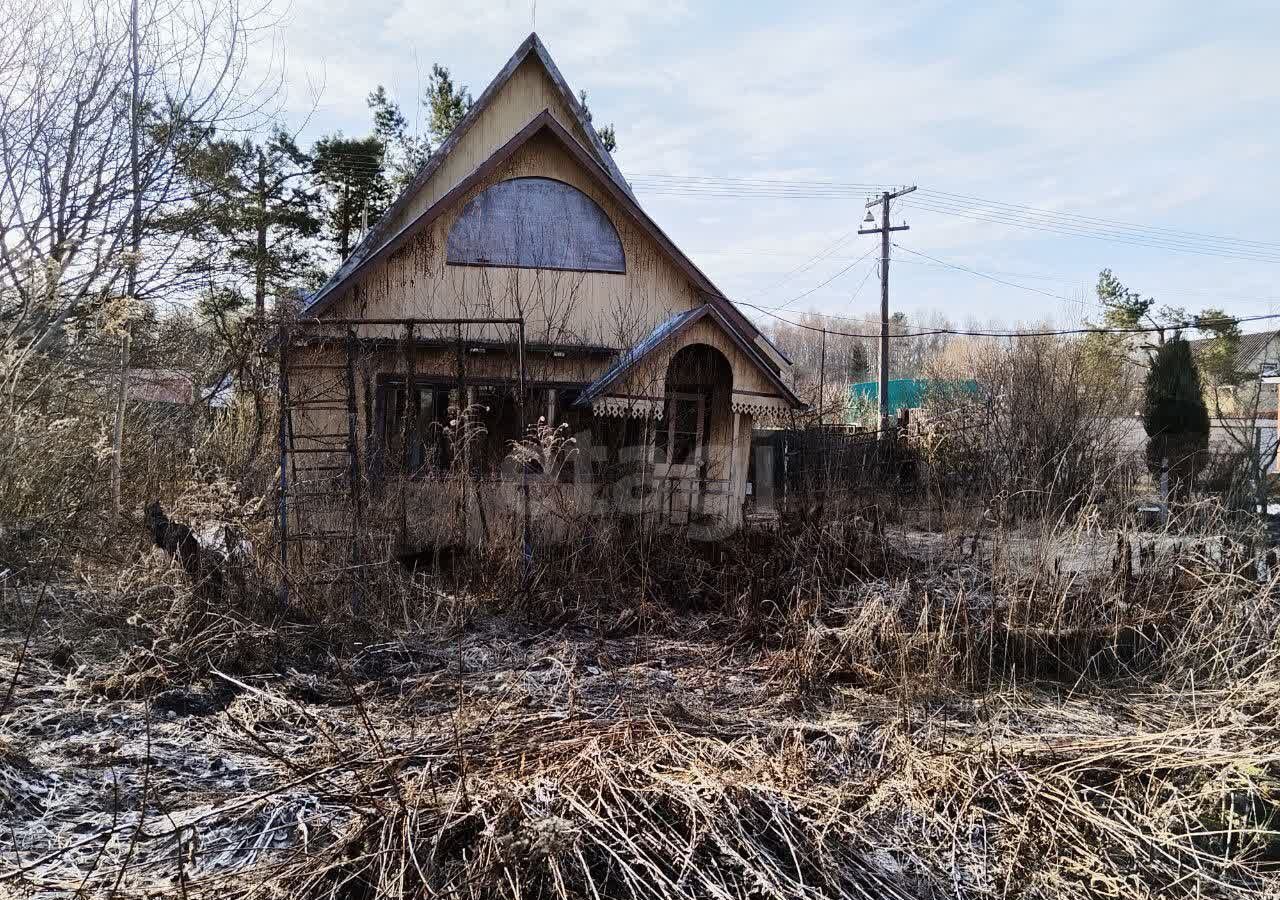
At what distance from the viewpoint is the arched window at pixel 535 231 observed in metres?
12.8

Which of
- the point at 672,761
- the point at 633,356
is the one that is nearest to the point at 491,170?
the point at 633,356

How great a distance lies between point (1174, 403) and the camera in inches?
824

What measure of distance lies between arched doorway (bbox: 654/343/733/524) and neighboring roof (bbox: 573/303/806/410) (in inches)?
17.1

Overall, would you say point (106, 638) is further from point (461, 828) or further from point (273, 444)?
point (273, 444)

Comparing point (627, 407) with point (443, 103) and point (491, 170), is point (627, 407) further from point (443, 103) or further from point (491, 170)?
point (443, 103)

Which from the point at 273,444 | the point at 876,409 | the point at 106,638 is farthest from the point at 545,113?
the point at 876,409

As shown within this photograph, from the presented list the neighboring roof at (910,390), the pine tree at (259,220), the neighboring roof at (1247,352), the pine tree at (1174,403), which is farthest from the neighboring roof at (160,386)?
the neighboring roof at (1247,352)

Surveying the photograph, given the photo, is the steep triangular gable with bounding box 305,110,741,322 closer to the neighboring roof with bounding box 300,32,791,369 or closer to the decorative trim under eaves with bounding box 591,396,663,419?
the neighboring roof with bounding box 300,32,791,369

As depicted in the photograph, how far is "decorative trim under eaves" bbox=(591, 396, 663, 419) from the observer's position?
38.8 ft

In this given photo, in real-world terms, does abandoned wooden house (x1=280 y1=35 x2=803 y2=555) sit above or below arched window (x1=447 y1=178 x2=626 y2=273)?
below

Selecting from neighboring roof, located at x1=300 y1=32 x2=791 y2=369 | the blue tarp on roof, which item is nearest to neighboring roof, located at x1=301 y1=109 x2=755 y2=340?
neighboring roof, located at x1=300 y1=32 x2=791 y2=369

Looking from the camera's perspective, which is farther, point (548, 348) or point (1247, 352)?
point (1247, 352)

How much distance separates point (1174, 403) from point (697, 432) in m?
14.2

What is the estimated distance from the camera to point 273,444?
12398mm
